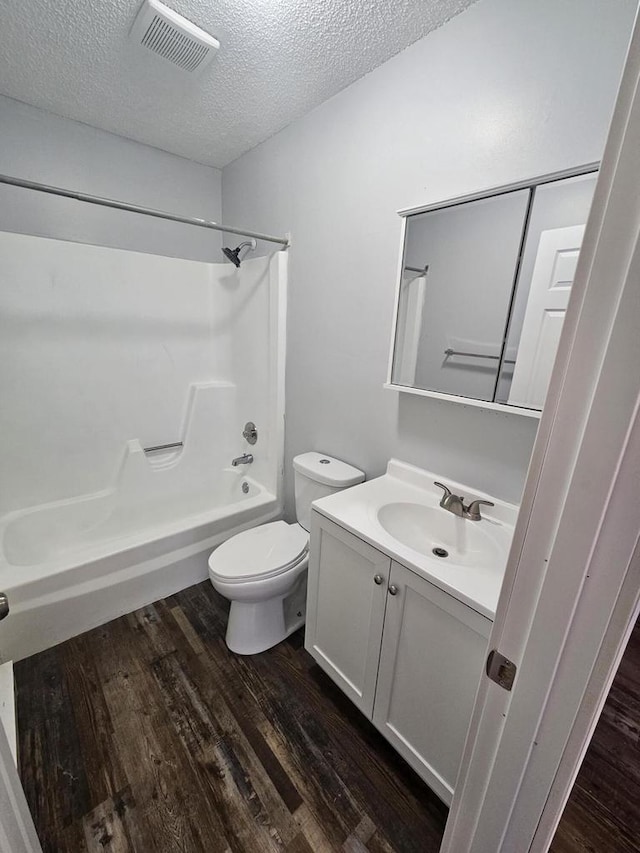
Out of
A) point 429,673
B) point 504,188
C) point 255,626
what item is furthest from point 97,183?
point 429,673

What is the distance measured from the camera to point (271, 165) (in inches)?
75.2

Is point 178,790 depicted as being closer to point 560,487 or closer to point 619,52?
point 560,487

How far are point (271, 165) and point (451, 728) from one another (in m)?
2.52

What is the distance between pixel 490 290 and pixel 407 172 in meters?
0.58

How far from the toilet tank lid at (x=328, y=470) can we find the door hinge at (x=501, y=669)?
1071 mm

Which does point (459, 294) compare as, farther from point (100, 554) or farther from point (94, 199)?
point (100, 554)

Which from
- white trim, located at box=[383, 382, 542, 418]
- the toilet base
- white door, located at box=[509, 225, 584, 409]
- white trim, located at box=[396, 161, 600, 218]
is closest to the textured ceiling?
white trim, located at box=[396, 161, 600, 218]

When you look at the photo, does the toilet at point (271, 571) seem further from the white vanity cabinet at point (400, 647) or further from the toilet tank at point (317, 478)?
the white vanity cabinet at point (400, 647)

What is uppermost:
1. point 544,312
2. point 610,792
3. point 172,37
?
point 172,37

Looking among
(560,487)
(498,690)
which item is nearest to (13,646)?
(498,690)

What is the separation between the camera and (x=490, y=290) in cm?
117

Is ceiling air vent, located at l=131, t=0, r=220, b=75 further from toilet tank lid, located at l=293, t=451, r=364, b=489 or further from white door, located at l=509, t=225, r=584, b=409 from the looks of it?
toilet tank lid, located at l=293, t=451, r=364, b=489

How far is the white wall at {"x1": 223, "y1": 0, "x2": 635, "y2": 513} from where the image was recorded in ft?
3.14

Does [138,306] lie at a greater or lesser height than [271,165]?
lesser
